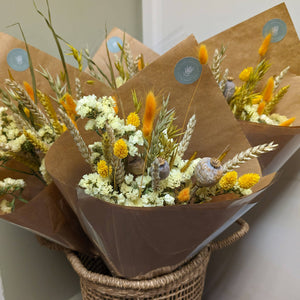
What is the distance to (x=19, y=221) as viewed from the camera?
58 cm

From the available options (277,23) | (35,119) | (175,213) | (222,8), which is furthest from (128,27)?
(175,213)

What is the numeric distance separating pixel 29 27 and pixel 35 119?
356 millimetres

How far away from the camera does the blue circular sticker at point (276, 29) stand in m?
0.83

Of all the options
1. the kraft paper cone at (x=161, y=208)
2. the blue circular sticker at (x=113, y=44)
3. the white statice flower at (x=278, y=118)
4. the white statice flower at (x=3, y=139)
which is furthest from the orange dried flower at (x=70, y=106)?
the white statice flower at (x=278, y=118)

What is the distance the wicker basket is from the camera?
2.02 ft

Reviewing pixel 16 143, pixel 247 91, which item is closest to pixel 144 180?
pixel 16 143

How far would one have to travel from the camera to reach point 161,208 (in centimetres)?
49

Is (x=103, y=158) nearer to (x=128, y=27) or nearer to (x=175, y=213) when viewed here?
(x=175, y=213)

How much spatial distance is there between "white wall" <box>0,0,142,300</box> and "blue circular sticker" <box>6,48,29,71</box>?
18 cm

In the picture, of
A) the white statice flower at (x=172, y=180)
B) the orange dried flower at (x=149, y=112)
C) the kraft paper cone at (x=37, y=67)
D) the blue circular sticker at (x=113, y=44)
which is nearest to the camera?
the orange dried flower at (x=149, y=112)

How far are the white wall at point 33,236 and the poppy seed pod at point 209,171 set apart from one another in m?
0.60

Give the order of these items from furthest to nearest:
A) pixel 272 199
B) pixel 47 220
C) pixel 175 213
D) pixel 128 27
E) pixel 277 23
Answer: pixel 128 27 < pixel 272 199 < pixel 277 23 < pixel 47 220 < pixel 175 213

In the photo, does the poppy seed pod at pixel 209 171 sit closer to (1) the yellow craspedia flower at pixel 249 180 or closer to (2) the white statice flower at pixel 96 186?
(1) the yellow craspedia flower at pixel 249 180

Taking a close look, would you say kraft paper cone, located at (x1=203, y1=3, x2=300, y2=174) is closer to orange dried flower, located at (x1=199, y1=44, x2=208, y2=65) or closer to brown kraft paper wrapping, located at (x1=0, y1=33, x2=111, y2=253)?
orange dried flower, located at (x1=199, y1=44, x2=208, y2=65)
